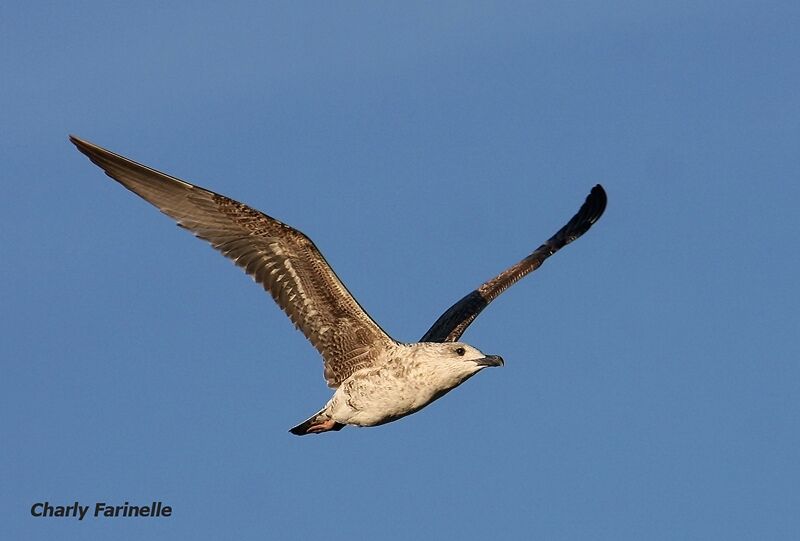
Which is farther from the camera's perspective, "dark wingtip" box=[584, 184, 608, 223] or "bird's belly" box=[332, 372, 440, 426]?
"dark wingtip" box=[584, 184, 608, 223]

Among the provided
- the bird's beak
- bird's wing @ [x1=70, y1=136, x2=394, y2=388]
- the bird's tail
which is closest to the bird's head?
the bird's beak

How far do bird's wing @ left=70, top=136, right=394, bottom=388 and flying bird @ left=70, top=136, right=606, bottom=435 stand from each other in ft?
0.04

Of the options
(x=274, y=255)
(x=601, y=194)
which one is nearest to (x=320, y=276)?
(x=274, y=255)

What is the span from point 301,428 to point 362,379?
4.10 feet

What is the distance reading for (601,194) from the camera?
2398cm

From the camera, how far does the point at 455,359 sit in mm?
18375

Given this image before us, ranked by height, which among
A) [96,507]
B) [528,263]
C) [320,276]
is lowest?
[96,507]

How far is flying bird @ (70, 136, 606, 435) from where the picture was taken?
1791cm

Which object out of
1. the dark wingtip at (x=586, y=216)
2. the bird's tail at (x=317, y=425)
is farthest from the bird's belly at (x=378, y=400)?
the dark wingtip at (x=586, y=216)

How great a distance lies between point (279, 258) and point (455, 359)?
2.41 metres

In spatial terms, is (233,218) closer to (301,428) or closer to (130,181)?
(130,181)

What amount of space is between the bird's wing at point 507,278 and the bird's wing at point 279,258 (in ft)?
7.20

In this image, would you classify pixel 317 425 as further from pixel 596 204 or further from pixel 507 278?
pixel 596 204

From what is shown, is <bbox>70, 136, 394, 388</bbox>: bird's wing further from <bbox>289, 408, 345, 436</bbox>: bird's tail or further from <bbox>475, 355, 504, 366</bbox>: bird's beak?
<bbox>475, 355, 504, 366</bbox>: bird's beak
